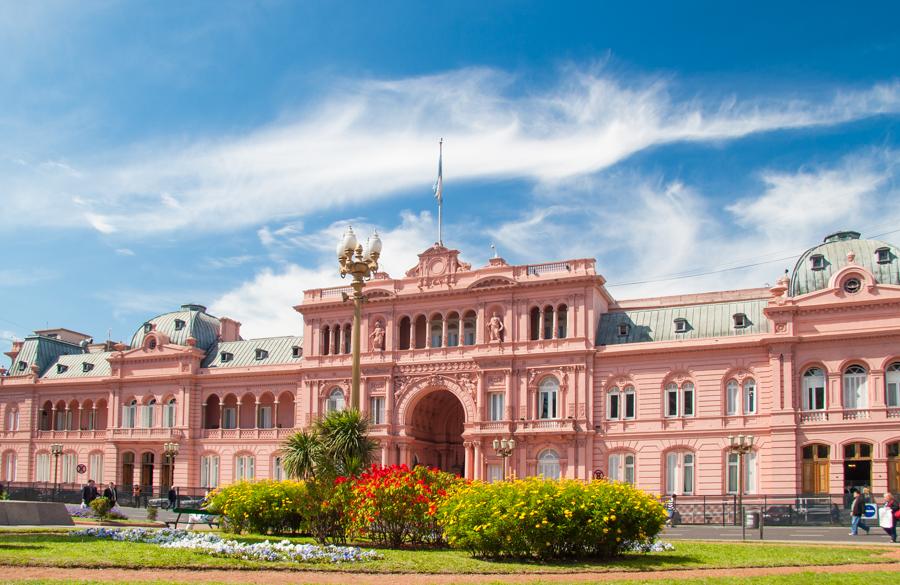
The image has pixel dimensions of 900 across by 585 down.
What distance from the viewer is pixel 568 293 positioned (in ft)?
199

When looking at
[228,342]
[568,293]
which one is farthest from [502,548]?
[228,342]

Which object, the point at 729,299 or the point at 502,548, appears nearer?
the point at 502,548

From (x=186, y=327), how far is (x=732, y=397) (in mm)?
42464

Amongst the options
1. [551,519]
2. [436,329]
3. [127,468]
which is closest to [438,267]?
[436,329]

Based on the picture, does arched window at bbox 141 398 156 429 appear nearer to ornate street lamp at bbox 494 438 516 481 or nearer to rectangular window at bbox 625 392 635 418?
ornate street lamp at bbox 494 438 516 481

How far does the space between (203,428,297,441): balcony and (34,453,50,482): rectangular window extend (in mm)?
16164

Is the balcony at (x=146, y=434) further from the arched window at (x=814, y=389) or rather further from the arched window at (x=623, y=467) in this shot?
the arched window at (x=814, y=389)

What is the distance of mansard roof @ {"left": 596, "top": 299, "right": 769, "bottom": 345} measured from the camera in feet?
190

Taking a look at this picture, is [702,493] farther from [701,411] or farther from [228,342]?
[228,342]

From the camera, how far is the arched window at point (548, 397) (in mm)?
60219

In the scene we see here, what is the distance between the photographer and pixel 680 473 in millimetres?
57000

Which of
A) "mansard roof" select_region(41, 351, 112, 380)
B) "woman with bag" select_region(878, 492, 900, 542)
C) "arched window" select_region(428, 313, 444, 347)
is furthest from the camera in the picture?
"mansard roof" select_region(41, 351, 112, 380)

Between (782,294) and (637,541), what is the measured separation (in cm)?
3340

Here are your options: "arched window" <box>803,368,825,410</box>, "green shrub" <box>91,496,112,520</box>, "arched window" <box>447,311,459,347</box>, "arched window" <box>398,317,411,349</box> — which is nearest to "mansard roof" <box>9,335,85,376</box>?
"arched window" <box>398,317,411,349</box>
